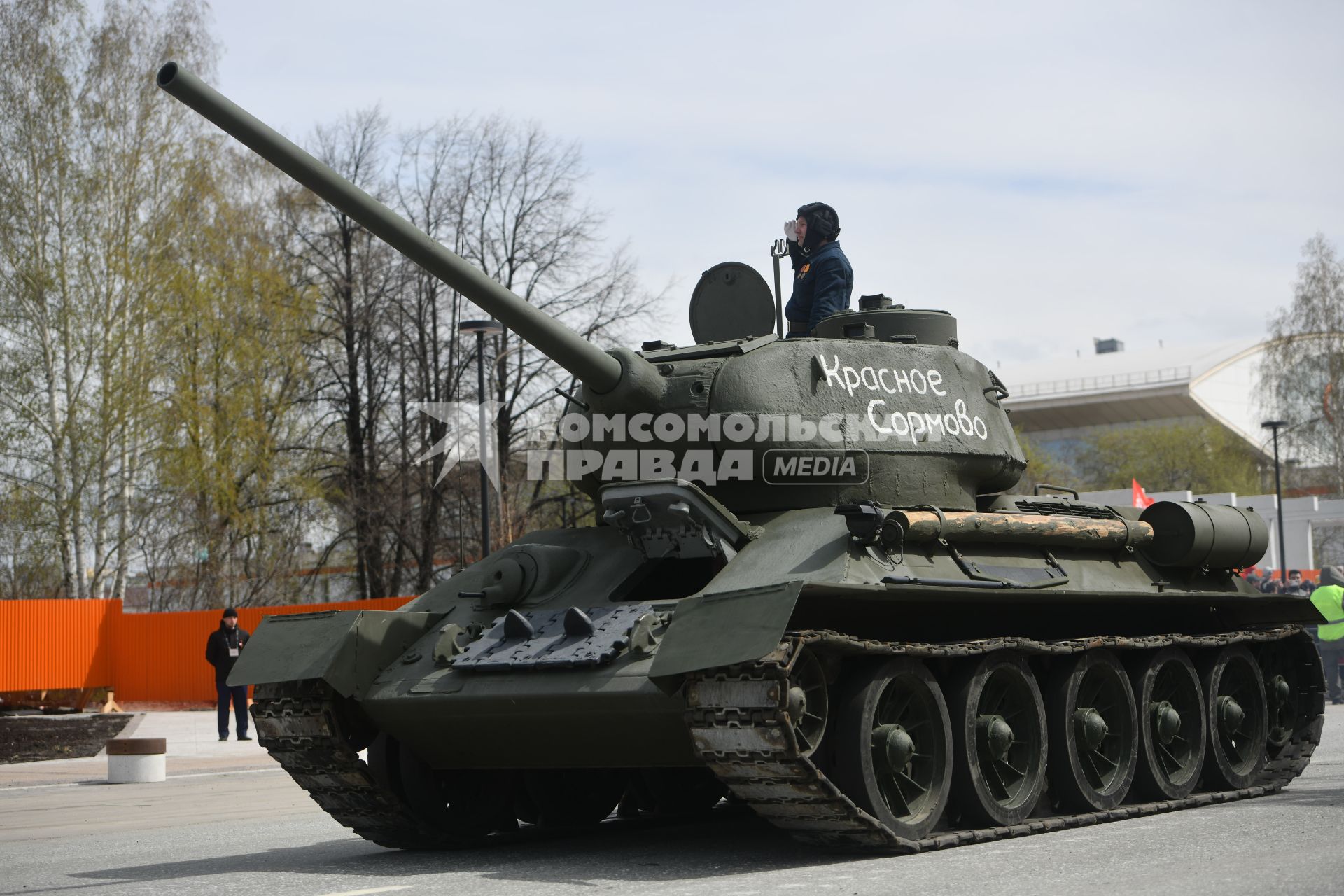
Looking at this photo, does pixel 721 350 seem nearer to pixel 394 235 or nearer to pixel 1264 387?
pixel 394 235

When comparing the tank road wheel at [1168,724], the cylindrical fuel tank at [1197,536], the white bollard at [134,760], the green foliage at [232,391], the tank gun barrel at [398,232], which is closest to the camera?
the tank gun barrel at [398,232]

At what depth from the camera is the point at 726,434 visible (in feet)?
36.0

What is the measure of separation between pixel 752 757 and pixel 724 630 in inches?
26.4

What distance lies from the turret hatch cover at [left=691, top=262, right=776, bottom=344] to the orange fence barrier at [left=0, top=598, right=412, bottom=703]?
16.4 meters

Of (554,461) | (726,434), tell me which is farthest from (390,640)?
(554,461)

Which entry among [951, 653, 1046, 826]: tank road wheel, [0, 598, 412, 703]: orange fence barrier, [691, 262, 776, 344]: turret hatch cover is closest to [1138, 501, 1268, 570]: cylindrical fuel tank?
[951, 653, 1046, 826]: tank road wheel

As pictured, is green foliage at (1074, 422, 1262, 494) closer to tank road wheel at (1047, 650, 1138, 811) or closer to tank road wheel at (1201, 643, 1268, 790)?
tank road wheel at (1201, 643, 1268, 790)

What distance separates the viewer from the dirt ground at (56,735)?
857 inches

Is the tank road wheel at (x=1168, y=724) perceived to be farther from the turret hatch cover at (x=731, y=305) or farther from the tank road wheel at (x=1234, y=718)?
the turret hatch cover at (x=731, y=305)

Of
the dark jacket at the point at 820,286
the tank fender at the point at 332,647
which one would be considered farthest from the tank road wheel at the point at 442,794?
the dark jacket at the point at 820,286

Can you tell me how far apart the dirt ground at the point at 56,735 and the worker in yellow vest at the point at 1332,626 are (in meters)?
16.8

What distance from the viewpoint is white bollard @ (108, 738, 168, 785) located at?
57.8 ft

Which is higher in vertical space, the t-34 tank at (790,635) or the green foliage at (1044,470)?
the green foliage at (1044,470)

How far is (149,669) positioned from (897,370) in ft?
77.1
